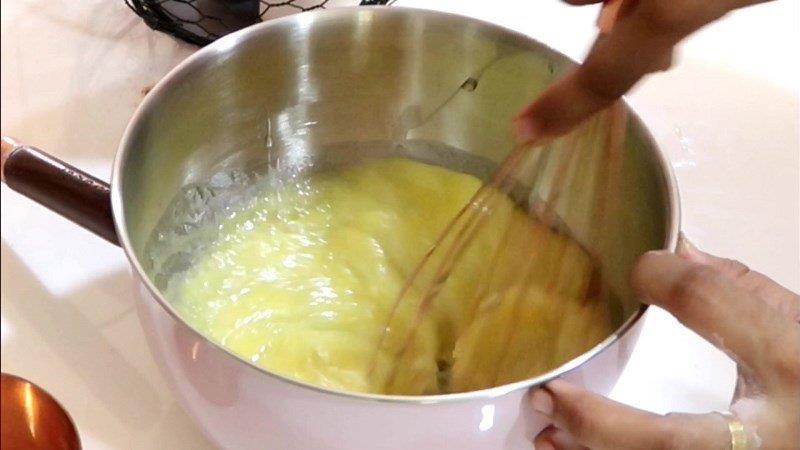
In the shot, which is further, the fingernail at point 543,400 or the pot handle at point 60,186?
the pot handle at point 60,186

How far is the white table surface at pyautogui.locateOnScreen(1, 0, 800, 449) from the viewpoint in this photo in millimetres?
446

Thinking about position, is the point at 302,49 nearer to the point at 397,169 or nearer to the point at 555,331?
the point at 397,169

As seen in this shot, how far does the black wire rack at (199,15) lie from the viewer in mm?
587

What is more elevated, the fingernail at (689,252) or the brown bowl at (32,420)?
the fingernail at (689,252)

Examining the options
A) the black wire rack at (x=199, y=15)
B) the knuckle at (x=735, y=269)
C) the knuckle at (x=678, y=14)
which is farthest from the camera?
the black wire rack at (x=199, y=15)

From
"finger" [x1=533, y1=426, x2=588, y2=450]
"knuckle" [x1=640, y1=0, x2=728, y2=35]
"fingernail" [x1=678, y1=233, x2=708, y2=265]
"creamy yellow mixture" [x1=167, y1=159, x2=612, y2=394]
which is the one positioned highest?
"knuckle" [x1=640, y1=0, x2=728, y2=35]

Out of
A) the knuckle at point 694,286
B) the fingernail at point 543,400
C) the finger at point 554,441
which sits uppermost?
the knuckle at point 694,286

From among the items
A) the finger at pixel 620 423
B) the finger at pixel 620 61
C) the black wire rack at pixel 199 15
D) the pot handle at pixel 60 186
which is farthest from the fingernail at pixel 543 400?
the black wire rack at pixel 199 15

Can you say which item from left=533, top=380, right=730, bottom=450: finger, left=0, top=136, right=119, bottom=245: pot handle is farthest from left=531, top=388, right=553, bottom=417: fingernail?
left=0, top=136, right=119, bottom=245: pot handle

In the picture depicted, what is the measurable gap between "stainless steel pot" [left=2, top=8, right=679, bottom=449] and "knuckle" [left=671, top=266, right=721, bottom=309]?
2cm

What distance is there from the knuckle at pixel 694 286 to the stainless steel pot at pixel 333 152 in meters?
0.02

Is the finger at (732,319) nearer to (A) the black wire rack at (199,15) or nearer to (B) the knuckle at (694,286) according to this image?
(B) the knuckle at (694,286)

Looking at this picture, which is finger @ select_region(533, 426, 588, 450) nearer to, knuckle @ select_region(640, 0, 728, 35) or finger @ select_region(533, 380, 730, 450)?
finger @ select_region(533, 380, 730, 450)

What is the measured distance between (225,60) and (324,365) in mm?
171
